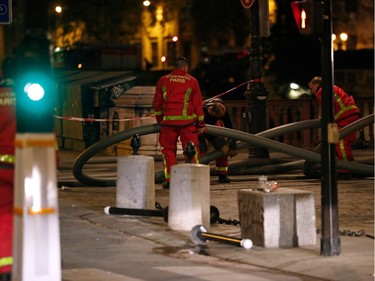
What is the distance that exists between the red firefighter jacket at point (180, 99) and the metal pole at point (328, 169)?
4207 millimetres

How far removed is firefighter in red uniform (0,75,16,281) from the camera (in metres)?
7.84

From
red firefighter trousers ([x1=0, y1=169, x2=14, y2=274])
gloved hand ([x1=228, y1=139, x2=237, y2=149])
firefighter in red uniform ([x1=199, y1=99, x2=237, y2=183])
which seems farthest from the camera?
gloved hand ([x1=228, y1=139, x2=237, y2=149])

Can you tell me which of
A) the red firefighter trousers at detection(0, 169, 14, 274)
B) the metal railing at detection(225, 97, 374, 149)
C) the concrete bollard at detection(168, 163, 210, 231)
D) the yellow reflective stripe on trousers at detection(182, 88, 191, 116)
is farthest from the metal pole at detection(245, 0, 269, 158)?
the red firefighter trousers at detection(0, 169, 14, 274)

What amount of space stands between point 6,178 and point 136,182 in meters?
4.48

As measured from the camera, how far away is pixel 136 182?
12250mm

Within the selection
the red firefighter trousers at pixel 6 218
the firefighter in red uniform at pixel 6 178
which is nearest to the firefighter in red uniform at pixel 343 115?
the firefighter in red uniform at pixel 6 178

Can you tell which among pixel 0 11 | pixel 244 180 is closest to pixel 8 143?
pixel 0 11

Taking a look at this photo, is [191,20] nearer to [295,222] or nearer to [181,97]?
[181,97]

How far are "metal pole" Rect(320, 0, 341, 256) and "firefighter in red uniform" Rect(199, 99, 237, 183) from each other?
557 cm

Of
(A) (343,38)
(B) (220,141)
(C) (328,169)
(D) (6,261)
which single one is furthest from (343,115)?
(A) (343,38)

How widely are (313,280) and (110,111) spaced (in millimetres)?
13260

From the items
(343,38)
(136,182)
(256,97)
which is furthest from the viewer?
(343,38)

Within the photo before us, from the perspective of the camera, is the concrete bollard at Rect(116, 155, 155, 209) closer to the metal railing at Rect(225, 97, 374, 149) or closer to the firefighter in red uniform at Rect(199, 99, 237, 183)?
the firefighter in red uniform at Rect(199, 99, 237, 183)

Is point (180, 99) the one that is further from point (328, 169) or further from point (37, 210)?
point (37, 210)
